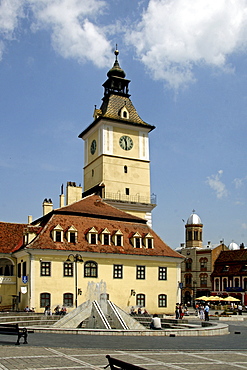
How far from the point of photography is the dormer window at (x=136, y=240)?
4735 cm

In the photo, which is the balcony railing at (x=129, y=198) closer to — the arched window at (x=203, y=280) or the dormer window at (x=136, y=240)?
the dormer window at (x=136, y=240)

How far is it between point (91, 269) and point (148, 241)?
24.1 ft

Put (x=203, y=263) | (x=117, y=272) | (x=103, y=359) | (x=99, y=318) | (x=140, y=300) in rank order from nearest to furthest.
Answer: (x=103, y=359) < (x=99, y=318) < (x=117, y=272) < (x=140, y=300) < (x=203, y=263)

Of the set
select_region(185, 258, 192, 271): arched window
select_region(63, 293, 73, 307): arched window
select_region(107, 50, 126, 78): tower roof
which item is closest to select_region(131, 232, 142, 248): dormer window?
select_region(63, 293, 73, 307): arched window

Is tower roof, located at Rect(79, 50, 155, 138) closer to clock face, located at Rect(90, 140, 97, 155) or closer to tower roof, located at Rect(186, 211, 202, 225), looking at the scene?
clock face, located at Rect(90, 140, 97, 155)

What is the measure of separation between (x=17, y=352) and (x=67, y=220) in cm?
2974

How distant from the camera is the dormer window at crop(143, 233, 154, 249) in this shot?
48.3 metres

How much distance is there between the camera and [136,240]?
156 ft

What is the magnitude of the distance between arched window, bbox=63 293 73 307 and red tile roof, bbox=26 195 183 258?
4032mm

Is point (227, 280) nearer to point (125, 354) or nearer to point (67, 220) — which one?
point (67, 220)

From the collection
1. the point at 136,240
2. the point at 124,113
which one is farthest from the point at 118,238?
the point at 124,113

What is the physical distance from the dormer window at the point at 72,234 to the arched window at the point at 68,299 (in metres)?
4.84

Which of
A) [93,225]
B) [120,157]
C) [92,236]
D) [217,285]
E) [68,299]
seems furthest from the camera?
[217,285]

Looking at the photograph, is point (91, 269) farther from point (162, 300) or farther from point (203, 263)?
point (203, 263)
